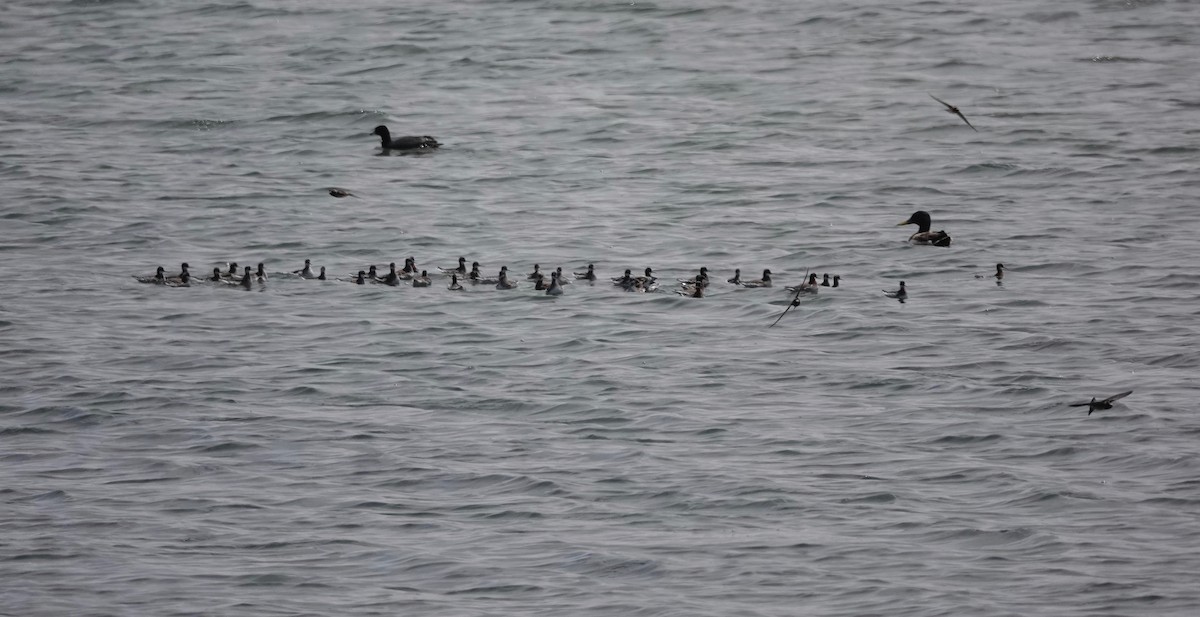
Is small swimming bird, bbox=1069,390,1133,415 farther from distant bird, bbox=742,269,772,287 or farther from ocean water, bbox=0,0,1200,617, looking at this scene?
distant bird, bbox=742,269,772,287

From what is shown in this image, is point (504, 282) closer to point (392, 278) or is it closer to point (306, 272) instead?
point (392, 278)

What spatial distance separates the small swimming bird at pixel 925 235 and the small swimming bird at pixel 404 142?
44.0ft

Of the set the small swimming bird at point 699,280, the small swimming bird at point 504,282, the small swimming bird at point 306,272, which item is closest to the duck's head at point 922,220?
the small swimming bird at point 699,280

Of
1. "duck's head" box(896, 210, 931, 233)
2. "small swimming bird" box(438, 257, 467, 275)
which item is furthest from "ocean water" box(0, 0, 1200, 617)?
"small swimming bird" box(438, 257, 467, 275)

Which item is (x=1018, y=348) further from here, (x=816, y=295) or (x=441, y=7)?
(x=441, y=7)

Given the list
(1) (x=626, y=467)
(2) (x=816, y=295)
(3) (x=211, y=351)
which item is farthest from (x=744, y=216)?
(1) (x=626, y=467)

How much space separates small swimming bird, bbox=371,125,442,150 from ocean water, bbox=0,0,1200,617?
0.63 meters

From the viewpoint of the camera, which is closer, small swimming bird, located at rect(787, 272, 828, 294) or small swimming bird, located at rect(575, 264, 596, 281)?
small swimming bird, located at rect(787, 272, 828, 294)

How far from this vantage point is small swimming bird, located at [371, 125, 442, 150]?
4250 centimetres

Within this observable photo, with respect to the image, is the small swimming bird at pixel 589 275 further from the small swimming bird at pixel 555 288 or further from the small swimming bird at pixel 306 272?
the small swimming bird at pixel 306 272

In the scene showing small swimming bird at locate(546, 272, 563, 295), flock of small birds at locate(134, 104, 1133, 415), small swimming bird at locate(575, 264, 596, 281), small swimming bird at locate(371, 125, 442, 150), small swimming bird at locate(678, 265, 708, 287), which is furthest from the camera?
small swimming bird at locate(371, 125, 442, 150)

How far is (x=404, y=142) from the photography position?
4250cm

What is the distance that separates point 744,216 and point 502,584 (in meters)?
19.5

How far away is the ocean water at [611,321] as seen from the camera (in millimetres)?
18641
